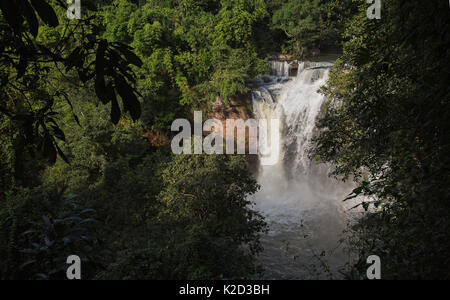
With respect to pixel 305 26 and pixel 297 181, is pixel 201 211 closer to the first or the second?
pixel 297 181

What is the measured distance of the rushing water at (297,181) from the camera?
1025 centimetres

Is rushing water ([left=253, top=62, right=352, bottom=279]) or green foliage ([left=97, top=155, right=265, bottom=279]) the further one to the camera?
rushing water ([left=253, top=62, right=352, bottom=279])

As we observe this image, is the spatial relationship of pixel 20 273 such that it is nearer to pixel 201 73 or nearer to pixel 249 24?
pixel 201 73

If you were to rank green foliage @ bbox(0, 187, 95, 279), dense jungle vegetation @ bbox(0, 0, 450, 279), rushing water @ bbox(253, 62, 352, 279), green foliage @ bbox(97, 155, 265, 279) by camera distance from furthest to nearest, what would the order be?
rushing water @ bbox(253, 62, 352, 279), green foliage @ bbox(97, 155, 265, 279), green foliage @ bbox(0, 187, 95, 279), dense jungle vegetation @ bbox(0, 0, 450, 279)

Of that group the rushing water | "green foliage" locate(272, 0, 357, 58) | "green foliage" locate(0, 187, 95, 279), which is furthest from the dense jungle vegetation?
the rushing water

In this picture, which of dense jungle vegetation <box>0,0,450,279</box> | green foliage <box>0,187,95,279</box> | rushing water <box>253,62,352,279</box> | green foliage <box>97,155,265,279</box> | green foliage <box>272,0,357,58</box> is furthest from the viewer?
green foliage <box>272,0,357,58</box>

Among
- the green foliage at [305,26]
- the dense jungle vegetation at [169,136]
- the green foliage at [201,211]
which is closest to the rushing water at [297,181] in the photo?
the dense jungle vegetation at [169,136]

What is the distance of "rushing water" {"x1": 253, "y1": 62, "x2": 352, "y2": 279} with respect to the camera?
10250mm

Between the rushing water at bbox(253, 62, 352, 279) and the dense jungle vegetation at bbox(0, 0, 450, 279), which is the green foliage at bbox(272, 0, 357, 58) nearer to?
the dense jungle vegetation at bbox(0, 0, 450, 279)

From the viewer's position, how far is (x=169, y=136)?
45.8ft

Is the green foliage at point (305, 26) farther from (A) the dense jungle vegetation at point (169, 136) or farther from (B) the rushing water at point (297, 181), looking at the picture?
(B) the rushing water at point (297, 181)

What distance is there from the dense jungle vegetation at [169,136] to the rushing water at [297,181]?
1373mm

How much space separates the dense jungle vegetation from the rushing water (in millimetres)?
1373

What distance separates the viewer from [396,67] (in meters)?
2.80
